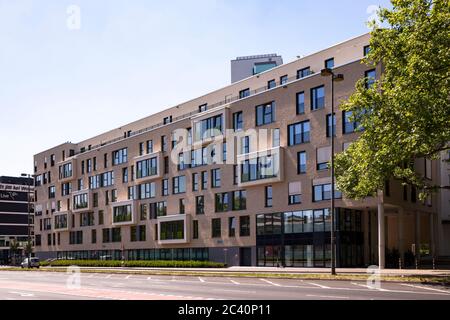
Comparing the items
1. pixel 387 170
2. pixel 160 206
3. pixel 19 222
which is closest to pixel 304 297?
pixel 387 170

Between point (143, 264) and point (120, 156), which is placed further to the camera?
point (120, 156)

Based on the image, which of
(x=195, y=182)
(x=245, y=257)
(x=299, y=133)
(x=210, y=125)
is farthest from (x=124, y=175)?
(x=299, y=133)

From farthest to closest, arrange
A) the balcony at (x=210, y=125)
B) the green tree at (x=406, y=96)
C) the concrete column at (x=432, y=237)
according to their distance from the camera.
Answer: the concrete column at (x=432, y=237)
the balcony at (x=210, y=125)
the green tree at (x=406, y=96)

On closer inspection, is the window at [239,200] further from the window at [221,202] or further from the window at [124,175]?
the window at [124,175]

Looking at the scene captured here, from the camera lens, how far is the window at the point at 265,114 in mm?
53625

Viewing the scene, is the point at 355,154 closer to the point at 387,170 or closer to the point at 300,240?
the point at 387,170

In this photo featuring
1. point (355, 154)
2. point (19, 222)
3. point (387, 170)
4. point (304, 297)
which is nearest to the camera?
point (304, 297)

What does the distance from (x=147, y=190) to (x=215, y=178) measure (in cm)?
1383

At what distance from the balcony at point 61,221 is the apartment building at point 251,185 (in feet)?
19.7

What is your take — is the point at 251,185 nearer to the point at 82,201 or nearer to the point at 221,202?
the point at 221,202

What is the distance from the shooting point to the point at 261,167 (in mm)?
53188

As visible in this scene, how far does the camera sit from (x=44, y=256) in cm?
9269

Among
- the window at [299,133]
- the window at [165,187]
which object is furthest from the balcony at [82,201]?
the window at [299,133]

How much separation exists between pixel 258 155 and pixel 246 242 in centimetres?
890
